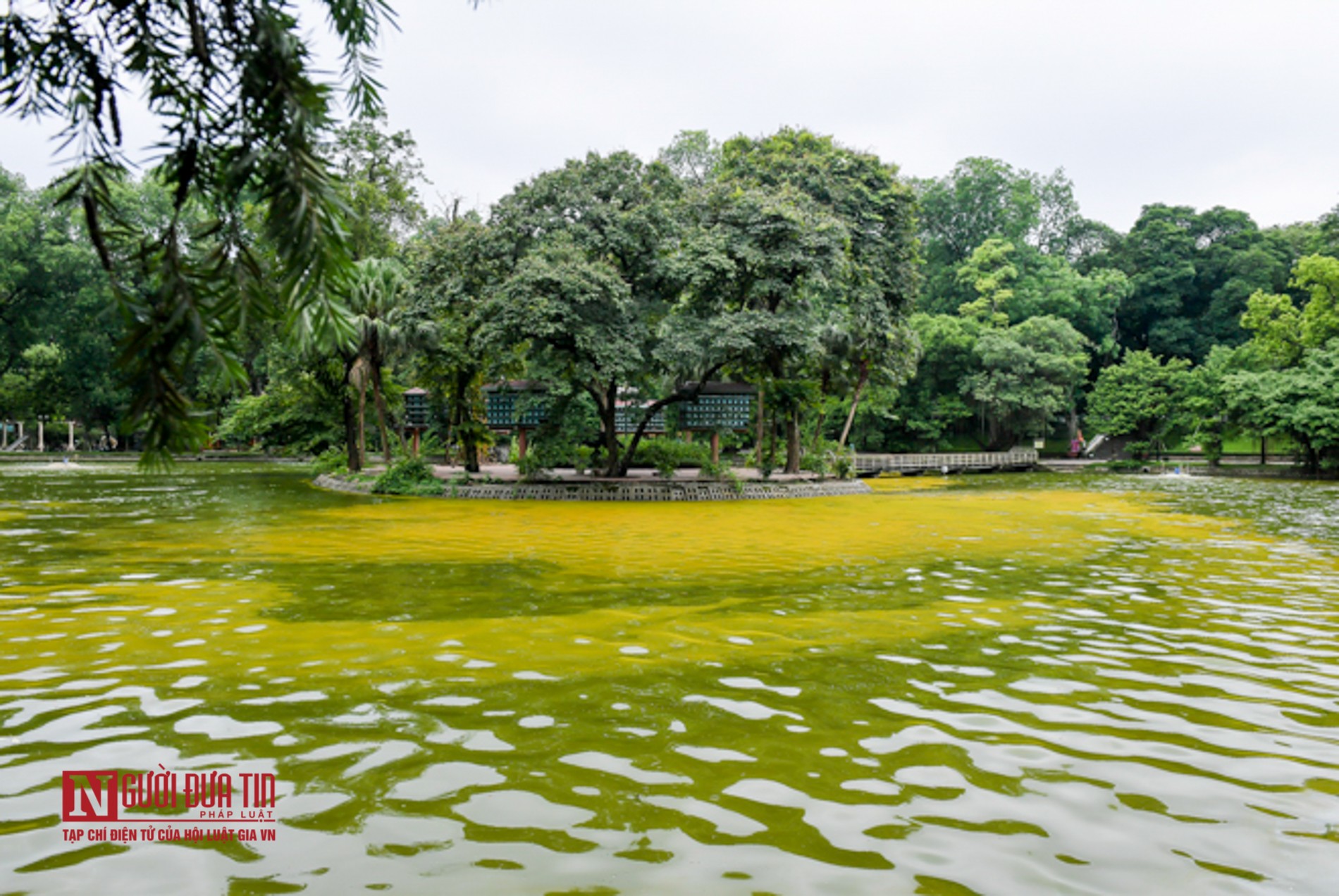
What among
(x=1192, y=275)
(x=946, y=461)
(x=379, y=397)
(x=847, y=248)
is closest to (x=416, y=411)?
(x=379, y=397)

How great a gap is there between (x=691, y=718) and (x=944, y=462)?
4051cm

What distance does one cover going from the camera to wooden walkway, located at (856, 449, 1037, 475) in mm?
40562

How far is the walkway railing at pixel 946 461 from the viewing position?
4059cm

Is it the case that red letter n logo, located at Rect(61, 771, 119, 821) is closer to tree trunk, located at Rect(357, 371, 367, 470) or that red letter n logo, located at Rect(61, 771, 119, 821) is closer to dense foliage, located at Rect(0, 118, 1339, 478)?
dense foliage, located at Rect(0, 118, 1339, 478)

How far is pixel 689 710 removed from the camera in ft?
16.1

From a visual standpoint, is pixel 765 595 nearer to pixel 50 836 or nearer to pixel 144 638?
pixel 144 638

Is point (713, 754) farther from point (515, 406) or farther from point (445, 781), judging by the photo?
point (515, 406)

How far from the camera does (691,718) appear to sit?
15.6 feet

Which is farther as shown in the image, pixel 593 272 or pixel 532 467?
pixel 532 467

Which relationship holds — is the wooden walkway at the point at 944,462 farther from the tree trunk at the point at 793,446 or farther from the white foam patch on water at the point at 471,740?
the white foam patch on water at the point at 471,740

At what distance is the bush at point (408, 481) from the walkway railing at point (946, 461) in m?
22.4

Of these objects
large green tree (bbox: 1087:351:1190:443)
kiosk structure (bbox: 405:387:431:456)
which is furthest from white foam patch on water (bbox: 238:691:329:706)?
large green tree (bbox: 1087:351:1190:443)

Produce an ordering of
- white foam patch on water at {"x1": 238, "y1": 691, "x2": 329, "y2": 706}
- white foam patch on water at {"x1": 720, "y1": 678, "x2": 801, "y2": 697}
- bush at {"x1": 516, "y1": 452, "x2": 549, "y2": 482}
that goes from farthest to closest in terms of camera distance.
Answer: bush at {"x1": 516, "y1": 452, "x2": 549, "y2": 482} → white foam patch on water at {"x1": 720, "y1": 678, "x2": 801, "y2": 697} → white foam patch on water at {"x1": 238, "y1": 691, "x2": 329, "y2": 706}

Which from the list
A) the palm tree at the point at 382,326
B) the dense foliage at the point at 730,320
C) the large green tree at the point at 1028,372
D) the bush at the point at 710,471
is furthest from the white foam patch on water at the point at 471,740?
the large green tree at the point at 1028,372
